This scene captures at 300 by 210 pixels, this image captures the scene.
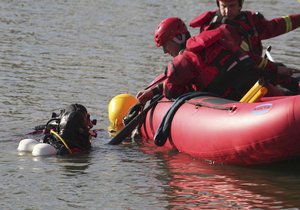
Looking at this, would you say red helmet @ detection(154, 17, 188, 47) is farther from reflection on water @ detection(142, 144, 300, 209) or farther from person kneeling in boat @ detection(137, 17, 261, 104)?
reflection on water @ detection(142, 144, 300, 209)

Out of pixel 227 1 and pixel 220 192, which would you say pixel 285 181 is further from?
pixel 227 1

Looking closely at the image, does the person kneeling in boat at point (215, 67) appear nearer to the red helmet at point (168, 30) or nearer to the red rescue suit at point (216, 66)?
the red rescue suit at point (216, 66)

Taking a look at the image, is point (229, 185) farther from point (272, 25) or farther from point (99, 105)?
point (99, 105)

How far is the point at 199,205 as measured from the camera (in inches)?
306

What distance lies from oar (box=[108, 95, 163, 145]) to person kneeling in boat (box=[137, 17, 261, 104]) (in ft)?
2.10

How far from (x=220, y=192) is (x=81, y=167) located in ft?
5.43

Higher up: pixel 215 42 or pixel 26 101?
pixel 215 42

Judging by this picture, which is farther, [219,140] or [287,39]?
[287,39]

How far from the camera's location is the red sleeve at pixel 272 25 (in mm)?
10107

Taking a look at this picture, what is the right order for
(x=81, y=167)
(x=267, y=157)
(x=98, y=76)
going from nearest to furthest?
(x=267, y=157) → (x=81, y=167) → (x=98, y=76)

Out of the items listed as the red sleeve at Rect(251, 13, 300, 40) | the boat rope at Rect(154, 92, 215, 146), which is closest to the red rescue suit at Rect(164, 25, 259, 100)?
the boat rope at Rect(154, 92, 215, 146)

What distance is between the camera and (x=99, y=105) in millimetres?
12484

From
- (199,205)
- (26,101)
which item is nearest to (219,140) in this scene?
(199,205)

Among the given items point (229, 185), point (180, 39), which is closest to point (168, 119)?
point (180, 39)
